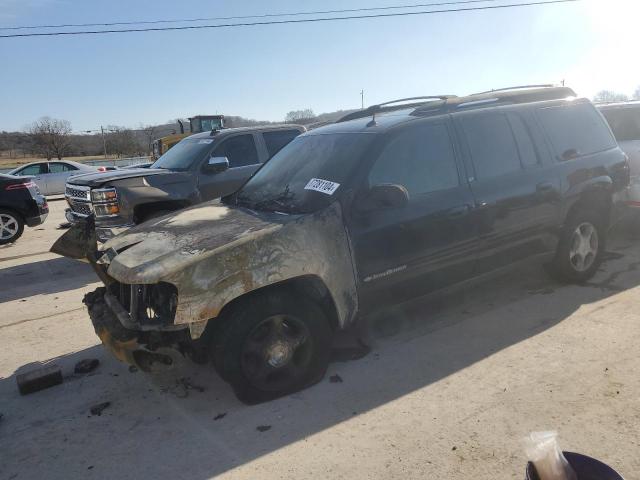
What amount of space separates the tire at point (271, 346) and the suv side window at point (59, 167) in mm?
20442

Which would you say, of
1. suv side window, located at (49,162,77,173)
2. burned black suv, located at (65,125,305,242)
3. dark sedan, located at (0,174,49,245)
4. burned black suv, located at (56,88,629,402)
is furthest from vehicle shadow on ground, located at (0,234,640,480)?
suv side window, located at (49,162,77,173)

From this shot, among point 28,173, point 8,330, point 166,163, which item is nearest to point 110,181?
point 166,163

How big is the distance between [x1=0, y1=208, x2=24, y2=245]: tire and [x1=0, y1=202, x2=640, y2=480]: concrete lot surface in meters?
5.92

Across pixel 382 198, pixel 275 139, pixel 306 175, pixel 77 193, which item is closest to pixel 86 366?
pixel 306 175

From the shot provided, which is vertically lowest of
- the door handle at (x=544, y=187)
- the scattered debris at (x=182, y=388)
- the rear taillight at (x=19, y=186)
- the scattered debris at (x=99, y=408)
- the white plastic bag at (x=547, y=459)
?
the scattered debris at (x=182, y=388)

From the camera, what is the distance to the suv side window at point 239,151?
807cm

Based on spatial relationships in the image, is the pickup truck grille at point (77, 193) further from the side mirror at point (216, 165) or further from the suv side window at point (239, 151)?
the suv side window at point (239, 151)

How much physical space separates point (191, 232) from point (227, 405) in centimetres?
123

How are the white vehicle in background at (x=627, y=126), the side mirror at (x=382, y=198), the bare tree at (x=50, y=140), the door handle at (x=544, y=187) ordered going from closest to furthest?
the side mirror at (x=382, y=198) → the door handle at (x=544, y=187) → the white vehicle in background at (x=627, y=126) → the bare tree at (x=50, y=140)

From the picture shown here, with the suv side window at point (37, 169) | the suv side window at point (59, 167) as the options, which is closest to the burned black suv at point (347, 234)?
the suv side window at point (59, 167)

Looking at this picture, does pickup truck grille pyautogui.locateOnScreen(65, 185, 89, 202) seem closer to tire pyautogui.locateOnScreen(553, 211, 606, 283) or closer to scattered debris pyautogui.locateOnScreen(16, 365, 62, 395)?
scattered debris pyautogui.locateOnScreen(16, 365, 62, 395)

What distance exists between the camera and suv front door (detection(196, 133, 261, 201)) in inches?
301

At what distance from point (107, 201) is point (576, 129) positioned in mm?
5882

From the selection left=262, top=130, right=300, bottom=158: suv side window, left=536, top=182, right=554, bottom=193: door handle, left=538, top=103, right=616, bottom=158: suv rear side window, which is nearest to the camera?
left=536, top=182, right=554, bottom=193: door handle
